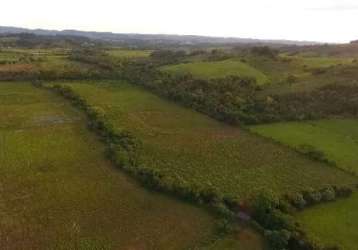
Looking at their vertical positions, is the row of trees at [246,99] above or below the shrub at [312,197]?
above

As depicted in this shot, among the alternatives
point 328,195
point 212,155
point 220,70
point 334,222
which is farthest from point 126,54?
point 334,222

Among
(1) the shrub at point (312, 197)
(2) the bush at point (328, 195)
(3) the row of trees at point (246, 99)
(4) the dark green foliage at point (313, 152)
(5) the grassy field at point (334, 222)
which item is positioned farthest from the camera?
(3) the row of trees at point (246, 99)

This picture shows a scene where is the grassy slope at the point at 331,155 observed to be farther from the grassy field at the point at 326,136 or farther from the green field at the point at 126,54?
the green field at the point at 126,54

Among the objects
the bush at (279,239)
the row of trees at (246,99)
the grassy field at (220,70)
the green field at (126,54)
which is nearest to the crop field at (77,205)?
the bush at (279,239)

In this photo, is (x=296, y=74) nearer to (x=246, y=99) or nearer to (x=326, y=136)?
(x=246, y=99)

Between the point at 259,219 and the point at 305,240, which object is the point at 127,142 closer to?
the point at 259,219

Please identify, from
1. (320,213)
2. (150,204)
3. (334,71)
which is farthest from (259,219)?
(334,71)

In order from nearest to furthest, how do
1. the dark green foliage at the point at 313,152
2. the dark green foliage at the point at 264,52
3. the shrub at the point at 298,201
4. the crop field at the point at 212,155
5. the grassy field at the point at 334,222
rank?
1. the grassy field at the point at 334,222
2. the shrub at the point at 298,201
3. the crop field at the point at 212,155
4. the dark green foliage at the point at 313,152
5. the dark green foliage at the point at 264,52
